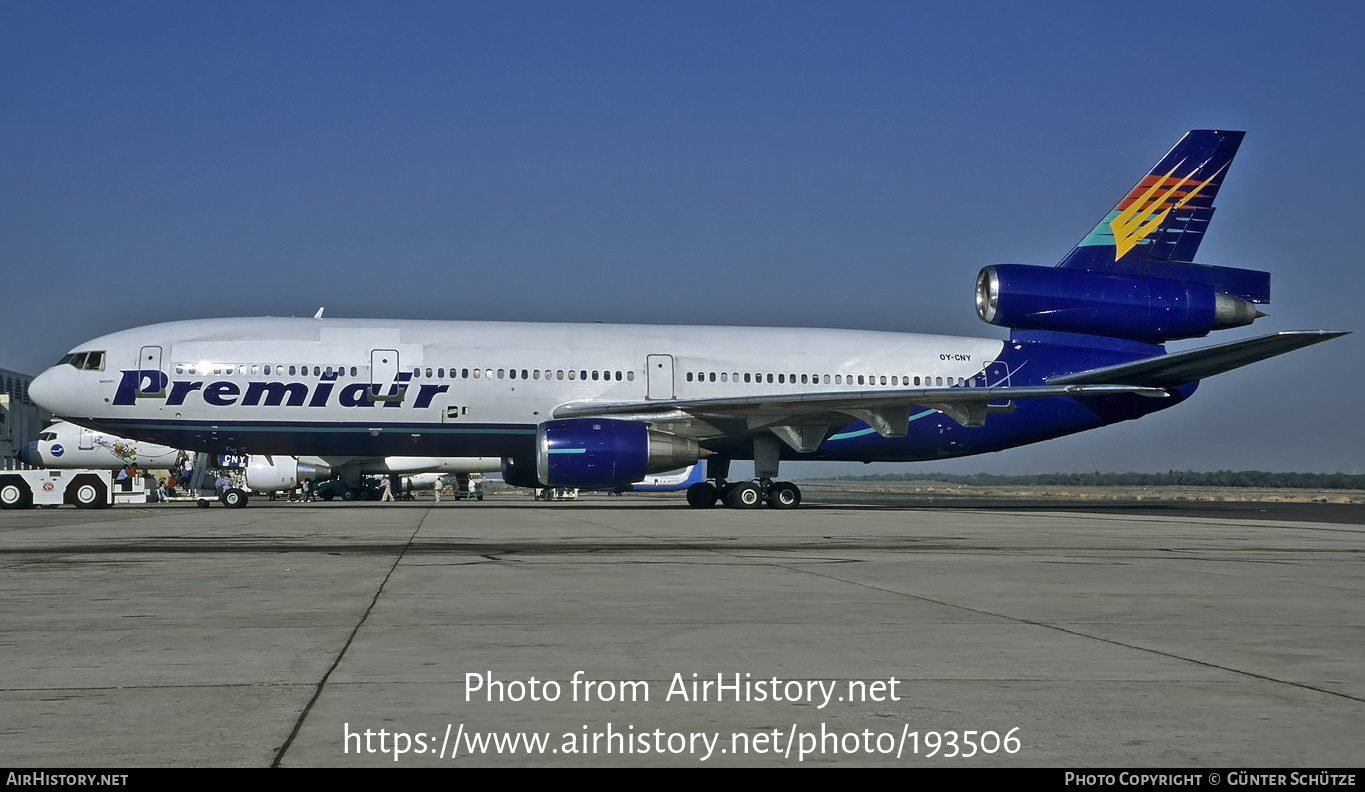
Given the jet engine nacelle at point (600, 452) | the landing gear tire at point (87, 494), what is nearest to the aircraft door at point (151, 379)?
the landing gear tire at point (87, 494)

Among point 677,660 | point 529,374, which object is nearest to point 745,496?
point 529,374

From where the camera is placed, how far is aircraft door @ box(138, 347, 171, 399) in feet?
79.1

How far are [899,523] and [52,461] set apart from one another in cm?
2415

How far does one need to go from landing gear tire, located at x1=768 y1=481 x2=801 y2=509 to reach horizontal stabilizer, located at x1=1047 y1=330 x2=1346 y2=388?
6.48m

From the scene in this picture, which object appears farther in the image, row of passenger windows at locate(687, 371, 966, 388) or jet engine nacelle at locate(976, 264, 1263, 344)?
jet engine nacelle at locate(976, 264, 1263, 344)

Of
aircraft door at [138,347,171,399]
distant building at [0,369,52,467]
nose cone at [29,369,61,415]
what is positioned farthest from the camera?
distant building at [0,369,52,467]

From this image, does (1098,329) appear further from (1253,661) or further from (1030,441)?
(1253,661)

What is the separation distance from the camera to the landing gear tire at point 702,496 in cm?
2703

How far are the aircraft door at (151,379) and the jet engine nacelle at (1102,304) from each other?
1748 cm

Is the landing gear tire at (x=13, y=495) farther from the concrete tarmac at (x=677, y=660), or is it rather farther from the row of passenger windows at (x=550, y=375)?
the concrete tarmac at (x=677, y=660)

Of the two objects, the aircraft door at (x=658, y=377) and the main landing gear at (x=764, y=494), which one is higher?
the aircraft door at (x=658, y=377)

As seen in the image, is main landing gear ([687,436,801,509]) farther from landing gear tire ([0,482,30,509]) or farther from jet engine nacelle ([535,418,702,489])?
landing gear tire ([0,482,30,509])

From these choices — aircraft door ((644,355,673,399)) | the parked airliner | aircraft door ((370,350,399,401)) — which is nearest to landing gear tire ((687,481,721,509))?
the parked airliner

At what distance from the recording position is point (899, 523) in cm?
2009
